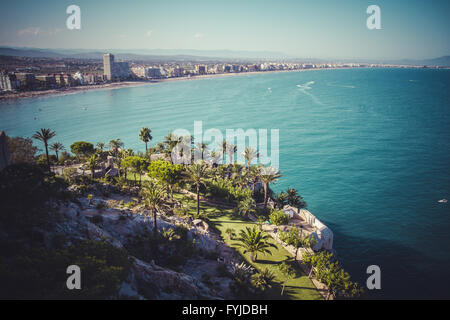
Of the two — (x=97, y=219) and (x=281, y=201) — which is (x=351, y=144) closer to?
(x=281, y=201)

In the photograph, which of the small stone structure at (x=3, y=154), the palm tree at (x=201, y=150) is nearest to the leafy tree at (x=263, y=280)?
the small stone structure at (x=3, y=154)

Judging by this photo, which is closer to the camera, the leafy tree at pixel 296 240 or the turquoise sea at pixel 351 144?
the leafy tree at pixel 296 240

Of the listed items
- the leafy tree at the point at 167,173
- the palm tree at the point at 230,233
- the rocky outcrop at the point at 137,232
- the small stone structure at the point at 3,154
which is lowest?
the palm tree at the point at 230,233

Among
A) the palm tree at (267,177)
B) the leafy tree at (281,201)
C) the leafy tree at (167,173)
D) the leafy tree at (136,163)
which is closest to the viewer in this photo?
the leafy tree at (167,173)

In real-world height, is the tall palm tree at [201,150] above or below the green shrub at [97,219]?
above

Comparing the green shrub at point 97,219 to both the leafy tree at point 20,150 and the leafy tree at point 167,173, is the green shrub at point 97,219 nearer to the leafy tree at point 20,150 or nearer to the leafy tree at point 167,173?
the leafy tree at point 167,173
